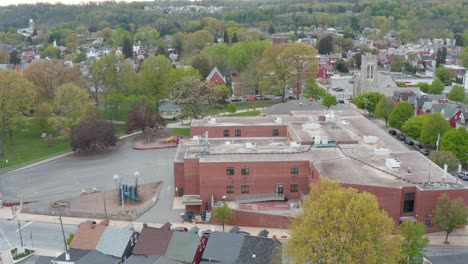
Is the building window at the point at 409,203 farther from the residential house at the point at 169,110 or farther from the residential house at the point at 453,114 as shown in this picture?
the residential house at the point at 169,110

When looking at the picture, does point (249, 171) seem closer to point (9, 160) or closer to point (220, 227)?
point (220, 227)

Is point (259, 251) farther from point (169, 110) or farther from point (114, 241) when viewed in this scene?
point (169, 110)

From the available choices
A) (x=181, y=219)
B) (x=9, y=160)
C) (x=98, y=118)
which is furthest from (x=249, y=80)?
(x=181, y=219)

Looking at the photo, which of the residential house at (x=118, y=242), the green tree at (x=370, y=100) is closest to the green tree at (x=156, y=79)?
the green tree at (x=370, y=100)

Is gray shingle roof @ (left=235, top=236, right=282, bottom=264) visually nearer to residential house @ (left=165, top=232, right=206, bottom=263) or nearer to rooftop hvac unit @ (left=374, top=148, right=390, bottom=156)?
residential house @ (left=165, top=232, right=206, bottom=263)

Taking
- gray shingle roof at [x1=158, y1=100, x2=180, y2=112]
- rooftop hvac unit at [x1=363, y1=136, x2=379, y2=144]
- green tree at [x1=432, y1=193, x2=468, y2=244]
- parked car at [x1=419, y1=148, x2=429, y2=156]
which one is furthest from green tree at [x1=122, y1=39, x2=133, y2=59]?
green tree at [x1=432, y1=193, x2=468, y2=244]
